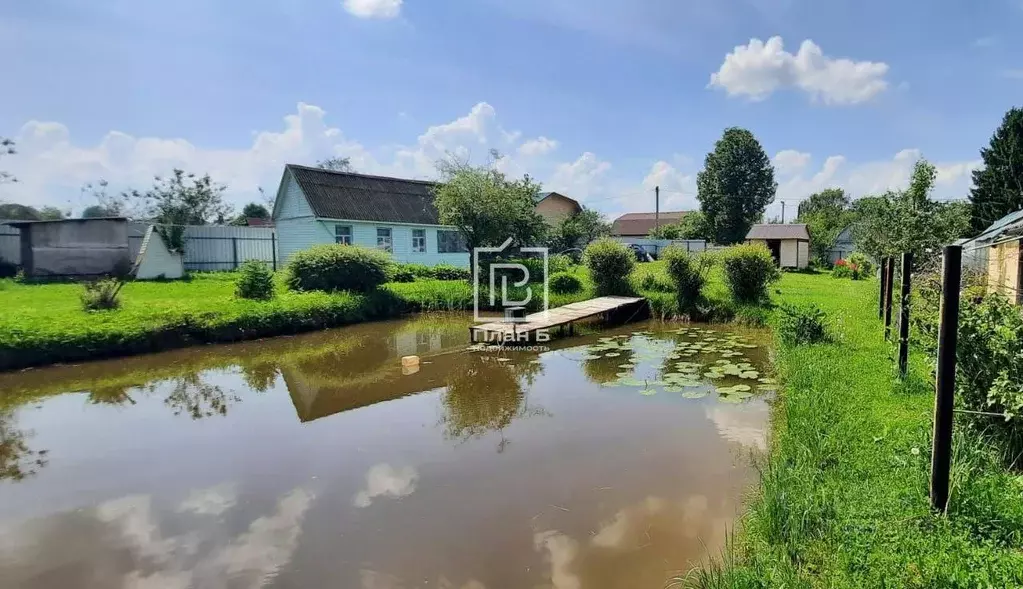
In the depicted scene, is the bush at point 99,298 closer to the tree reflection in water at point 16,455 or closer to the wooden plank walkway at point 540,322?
the tree reflection in water at point 16,455

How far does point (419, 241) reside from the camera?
22.0 meters

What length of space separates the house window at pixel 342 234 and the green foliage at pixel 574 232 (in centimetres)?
803

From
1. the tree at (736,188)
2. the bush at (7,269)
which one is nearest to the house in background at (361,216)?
the bush at (7,269)

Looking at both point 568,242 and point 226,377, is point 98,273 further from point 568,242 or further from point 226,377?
point 568,242

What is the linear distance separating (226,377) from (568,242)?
63.3 ft

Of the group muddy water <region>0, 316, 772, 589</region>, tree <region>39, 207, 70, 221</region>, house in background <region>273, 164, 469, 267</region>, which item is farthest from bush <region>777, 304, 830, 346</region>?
tree <region>39, 207, 70, 221</region>

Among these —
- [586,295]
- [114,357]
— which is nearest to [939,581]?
[114,357]

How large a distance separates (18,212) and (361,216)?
1730 cm

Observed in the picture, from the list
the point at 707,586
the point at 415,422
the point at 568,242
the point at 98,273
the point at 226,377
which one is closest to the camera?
the point at 707,586

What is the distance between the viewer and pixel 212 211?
26094 mm

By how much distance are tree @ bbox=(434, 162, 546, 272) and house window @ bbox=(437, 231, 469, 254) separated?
6.29 m

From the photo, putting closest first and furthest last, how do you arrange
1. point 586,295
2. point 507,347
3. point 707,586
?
point 707,586 → point 507,347 → point 586,295

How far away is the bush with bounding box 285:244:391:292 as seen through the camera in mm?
13070

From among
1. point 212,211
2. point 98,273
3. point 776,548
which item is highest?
point 212,211
